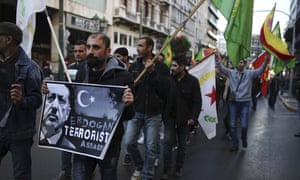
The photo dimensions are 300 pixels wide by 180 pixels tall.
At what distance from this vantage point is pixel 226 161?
6598 millimetres

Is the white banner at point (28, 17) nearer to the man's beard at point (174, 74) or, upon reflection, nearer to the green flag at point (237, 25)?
the man's beard at point (174, 74)

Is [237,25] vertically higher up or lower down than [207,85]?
higher up

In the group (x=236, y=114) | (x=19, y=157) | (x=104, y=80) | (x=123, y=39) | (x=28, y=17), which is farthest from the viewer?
(x=123, y=39)

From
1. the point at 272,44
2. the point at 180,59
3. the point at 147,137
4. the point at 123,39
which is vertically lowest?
the point at 147,137

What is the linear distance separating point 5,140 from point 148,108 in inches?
77.2

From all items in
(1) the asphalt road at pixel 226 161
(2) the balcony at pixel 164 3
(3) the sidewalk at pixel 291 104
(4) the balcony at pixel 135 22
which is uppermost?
(2) the balcony at pixel 164 3

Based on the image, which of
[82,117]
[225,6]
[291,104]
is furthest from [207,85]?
[291,104]

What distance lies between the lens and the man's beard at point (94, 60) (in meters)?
3.14

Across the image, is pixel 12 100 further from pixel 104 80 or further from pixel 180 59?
pixel 180 59

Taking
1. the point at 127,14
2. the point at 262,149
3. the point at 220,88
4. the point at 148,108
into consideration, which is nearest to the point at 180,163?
the point at 148,108

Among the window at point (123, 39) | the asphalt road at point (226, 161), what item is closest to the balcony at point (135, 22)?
the window at point (123, 39)

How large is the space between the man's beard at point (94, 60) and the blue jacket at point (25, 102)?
24.2 inches

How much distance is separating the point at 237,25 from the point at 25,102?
3417 mm

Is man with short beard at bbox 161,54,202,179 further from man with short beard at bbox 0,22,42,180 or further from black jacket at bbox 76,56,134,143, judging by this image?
man with short beard at bbox 0,22,42,180
